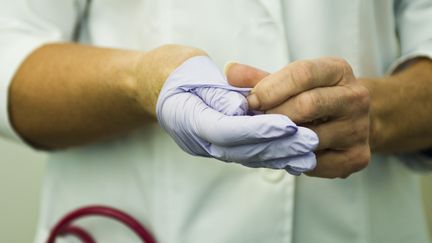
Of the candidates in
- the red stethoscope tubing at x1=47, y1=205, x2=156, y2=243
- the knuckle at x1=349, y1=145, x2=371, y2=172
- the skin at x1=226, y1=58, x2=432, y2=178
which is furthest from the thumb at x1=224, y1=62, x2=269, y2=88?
the red stethoscope tubing at x1=47, y1=205, x2=156, y2=243

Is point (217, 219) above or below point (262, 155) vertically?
below

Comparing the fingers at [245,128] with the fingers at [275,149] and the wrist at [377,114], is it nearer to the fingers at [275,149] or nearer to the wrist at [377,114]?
the fingers at [275,149]

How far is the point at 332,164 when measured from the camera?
1.32 feet

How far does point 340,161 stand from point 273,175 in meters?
0.10

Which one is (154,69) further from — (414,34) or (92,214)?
(414,34)

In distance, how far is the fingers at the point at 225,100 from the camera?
0.33 m

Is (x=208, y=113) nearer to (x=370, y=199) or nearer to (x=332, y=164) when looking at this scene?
(x=332, y=164)

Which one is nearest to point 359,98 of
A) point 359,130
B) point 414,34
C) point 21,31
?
point 359,130

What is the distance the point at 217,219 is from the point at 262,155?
0.62ft

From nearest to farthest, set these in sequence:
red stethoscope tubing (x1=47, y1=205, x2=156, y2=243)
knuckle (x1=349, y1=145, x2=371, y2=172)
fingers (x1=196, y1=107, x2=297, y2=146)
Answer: fingers (x1=196, y1=107, x2=297, y2=146), knuckle (x1=349, y1=145, x2=371, y2=172), red stethoscope tubing (x1=47, y1=205, x2=156, y2=243)

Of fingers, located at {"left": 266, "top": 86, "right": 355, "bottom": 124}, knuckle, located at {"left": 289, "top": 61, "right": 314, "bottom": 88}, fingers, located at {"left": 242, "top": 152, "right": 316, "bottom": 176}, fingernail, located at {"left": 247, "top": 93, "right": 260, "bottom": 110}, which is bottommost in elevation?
fingers, located at {"left": 242, "top": 152, "right": 316, "bottom": 176}

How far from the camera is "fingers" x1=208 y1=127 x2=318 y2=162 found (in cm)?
32

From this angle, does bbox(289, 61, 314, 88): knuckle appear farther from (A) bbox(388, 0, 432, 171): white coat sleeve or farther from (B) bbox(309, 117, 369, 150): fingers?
(A) bbox(388, 0, 432, 171): white coat sleeve

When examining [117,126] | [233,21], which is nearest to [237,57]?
[233,21]
